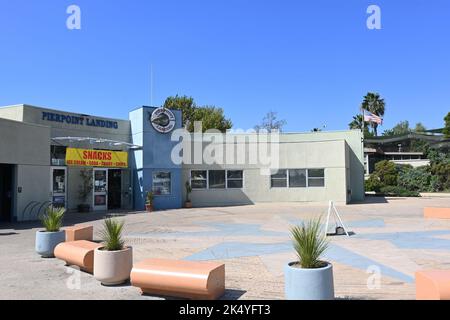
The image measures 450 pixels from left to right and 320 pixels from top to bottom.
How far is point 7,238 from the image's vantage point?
1341 cm

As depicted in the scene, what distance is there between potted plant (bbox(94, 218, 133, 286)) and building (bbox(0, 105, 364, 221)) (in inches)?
463

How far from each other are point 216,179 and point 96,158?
852 cm

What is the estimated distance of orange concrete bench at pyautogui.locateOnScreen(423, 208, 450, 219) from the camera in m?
17.4

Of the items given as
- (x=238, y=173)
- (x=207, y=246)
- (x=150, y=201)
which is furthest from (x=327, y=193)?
(x=207, y=246)

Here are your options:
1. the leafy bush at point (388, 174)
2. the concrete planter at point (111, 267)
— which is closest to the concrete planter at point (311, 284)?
the concrete planter at point (111, 267)

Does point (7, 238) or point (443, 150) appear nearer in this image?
point (7, 238)

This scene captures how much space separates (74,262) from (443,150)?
51765 mm

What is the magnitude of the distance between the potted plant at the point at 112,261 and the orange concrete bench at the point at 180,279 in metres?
0.74

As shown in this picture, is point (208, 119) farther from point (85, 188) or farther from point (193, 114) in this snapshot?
point (85, 188)

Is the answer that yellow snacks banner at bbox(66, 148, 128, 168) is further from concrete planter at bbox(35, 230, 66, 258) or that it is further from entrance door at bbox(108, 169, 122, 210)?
concrete planter at bbox(35, 230, 66, 258)

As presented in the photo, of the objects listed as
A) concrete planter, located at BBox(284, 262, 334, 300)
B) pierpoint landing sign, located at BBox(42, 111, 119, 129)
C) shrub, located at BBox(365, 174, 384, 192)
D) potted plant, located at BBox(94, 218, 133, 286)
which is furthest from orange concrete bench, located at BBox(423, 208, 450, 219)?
shrub, located at BBox(365, 174, 384, 192)

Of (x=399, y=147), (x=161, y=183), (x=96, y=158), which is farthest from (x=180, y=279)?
(x=399, y=147)
